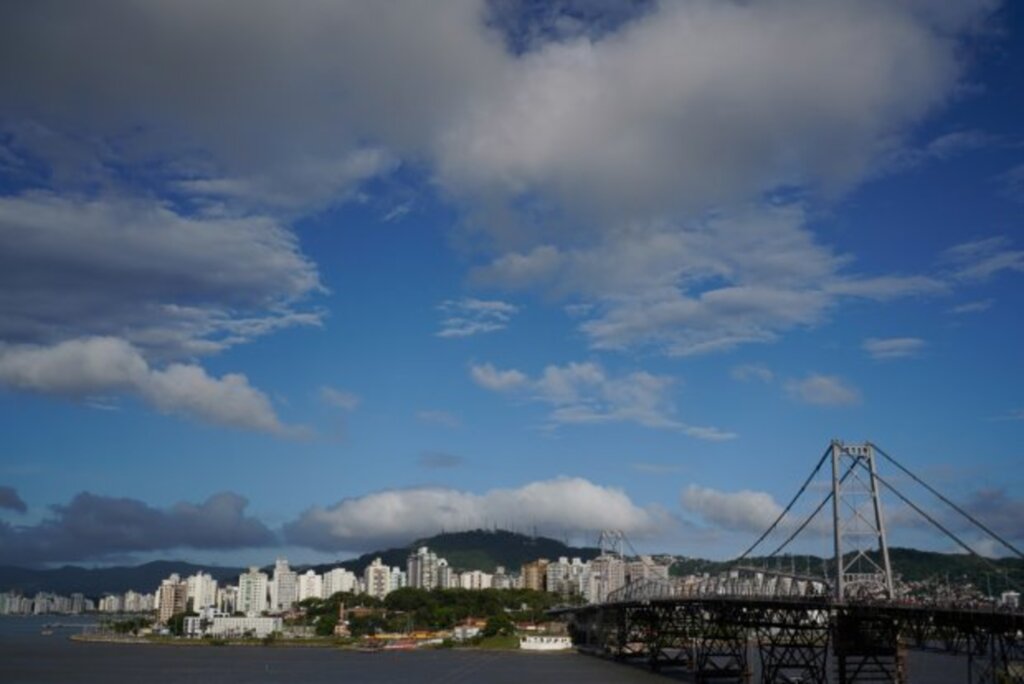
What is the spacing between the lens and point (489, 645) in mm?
117812

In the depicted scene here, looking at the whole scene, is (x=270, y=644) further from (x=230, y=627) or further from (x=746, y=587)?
(x=746, y=587)

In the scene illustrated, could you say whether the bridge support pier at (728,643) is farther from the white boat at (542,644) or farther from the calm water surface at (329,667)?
the white boat at (542,644)

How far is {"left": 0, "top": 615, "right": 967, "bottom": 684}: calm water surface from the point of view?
7025cm

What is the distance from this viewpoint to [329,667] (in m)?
84.6

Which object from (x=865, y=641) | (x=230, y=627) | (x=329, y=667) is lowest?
(x=230, y=627)

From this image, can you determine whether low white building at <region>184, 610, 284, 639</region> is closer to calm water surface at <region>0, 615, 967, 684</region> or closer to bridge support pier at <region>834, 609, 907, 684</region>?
calm water surface at <region>0, 615, 967, 684</region>

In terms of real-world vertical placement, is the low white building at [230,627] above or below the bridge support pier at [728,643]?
below

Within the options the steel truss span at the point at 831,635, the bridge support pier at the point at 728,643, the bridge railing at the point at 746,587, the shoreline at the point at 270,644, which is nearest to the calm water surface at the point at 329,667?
the shoreline at the point at 270,644

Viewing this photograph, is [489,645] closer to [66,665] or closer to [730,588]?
[66,665]

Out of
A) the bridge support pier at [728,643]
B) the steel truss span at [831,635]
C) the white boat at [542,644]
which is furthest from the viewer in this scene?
the white boat at [542,644]

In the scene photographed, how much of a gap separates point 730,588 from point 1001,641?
33455 millimetres

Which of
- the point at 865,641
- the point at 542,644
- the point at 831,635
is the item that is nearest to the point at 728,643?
the point at 831,635

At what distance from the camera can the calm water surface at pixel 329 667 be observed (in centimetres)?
7025

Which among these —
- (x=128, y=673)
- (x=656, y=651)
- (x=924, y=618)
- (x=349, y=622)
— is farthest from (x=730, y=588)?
(x=349, y=622)
